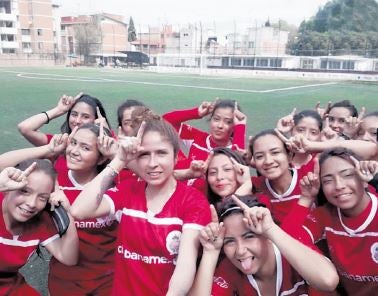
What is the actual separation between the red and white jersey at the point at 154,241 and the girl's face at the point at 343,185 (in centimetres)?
60

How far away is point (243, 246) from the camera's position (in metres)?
1.62

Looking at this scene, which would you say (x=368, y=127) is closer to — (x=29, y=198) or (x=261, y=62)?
(x=29, y=198)

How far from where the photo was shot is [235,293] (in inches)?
68.8

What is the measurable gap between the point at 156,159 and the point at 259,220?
1.68 feet

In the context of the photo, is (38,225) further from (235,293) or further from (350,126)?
(350,126)

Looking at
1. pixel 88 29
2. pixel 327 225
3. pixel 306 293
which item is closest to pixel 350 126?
pixel 327 225

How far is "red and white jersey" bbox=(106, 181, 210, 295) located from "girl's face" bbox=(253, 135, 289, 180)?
66 cm

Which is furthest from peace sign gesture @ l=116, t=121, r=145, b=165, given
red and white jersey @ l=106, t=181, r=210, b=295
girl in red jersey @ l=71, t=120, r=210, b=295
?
red and white jersey @ l=106, t=181, r=210, b=295

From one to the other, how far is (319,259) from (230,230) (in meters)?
0.37

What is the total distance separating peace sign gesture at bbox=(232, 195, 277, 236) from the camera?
156 cm

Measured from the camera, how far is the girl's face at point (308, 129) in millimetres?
2901

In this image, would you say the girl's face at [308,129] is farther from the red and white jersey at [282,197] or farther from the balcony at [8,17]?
the balcony at [8,17]

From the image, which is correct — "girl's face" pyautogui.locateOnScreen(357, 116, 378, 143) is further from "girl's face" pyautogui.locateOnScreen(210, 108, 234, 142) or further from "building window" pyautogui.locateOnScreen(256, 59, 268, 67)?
"building window" pyautogui.locateOnScreen(256, 59, 268, 67)

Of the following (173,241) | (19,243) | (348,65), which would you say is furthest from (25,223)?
(348,65)
